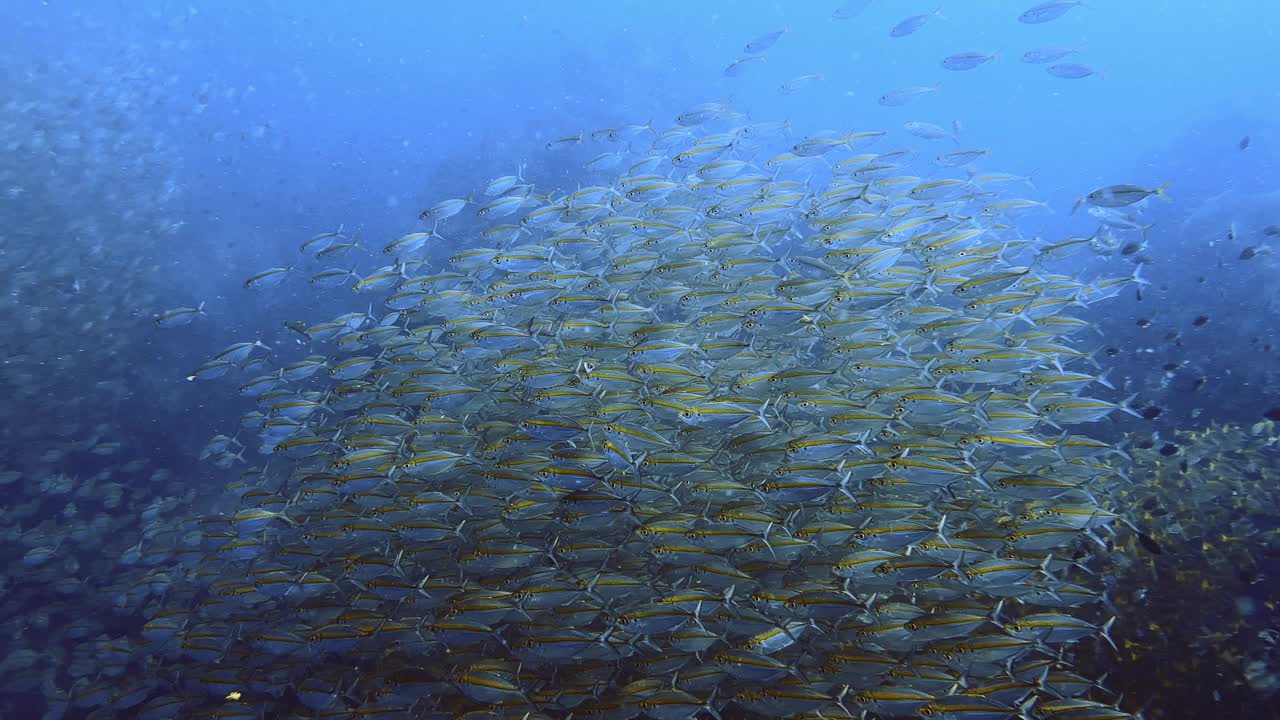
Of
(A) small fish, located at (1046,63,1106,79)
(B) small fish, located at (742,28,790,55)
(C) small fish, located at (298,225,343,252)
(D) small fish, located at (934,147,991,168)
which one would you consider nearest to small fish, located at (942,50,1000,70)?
(A) small fish, located at (1046,63,1106,79)

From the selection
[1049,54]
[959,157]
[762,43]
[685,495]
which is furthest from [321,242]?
[1049,54]

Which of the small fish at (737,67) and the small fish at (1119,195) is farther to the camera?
the small fish at (737,67)

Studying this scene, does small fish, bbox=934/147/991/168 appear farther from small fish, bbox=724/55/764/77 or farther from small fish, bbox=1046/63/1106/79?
small fish, bbox=724/55/764/77

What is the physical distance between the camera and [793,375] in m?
4.21

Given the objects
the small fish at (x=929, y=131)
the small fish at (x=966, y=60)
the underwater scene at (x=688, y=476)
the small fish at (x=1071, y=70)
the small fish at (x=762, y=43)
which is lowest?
the underwater scene at (x=688, y=476)

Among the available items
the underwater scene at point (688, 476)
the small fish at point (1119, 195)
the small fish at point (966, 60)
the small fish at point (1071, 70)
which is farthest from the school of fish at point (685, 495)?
the small fish at point (1071, 70)

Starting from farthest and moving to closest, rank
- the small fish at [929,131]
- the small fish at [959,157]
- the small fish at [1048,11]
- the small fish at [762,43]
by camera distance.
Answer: the small fish at [762,43] < the small fish at [929,131] < the small fish at [1048,11] < the small fish at [959,157]

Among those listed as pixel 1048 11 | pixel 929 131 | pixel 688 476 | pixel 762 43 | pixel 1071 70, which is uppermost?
pixel 762 43

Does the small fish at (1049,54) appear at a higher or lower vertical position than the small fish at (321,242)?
lower

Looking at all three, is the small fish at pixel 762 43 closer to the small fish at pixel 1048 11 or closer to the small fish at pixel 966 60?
the small fish at pixel 966 60

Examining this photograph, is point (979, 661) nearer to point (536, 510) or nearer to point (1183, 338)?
point (536, 510)

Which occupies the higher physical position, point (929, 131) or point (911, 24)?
point (911, 24)

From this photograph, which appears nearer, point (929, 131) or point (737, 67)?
point (929, 131)

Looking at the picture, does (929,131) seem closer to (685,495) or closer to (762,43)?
(762,43)
